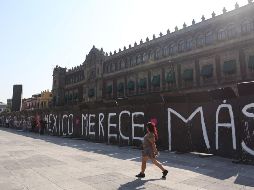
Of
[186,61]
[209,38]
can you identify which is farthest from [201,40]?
[186,61]

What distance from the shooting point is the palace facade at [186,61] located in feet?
102

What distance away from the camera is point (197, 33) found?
118ft

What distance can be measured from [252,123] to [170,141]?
14.0 feet

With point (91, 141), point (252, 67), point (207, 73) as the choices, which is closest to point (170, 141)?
point (91, 141)

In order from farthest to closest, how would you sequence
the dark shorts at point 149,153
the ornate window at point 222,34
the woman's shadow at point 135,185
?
the ornate window at point 222,34, the dark shorts at point 149,153, the woman's shadow at point 135,185

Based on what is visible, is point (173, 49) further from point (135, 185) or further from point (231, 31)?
point (135, 185)

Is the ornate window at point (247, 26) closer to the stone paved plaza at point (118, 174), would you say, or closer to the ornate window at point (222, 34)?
the ornate window at point (222, 34)

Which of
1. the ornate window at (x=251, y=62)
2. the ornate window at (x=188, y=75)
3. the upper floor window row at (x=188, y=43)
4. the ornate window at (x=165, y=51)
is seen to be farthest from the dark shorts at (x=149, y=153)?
the ornate window at (x=165, y=51)

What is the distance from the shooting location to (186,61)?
122 ft

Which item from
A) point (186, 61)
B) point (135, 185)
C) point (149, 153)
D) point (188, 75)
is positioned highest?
point (186, 61)

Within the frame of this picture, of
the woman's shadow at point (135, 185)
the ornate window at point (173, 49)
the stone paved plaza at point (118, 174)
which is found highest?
the ornate window at point (173, 49)

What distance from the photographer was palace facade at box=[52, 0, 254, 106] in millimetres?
31109

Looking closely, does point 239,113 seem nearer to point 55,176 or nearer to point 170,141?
point 170,141

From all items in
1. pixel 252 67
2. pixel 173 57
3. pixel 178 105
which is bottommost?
pixel 178 105
